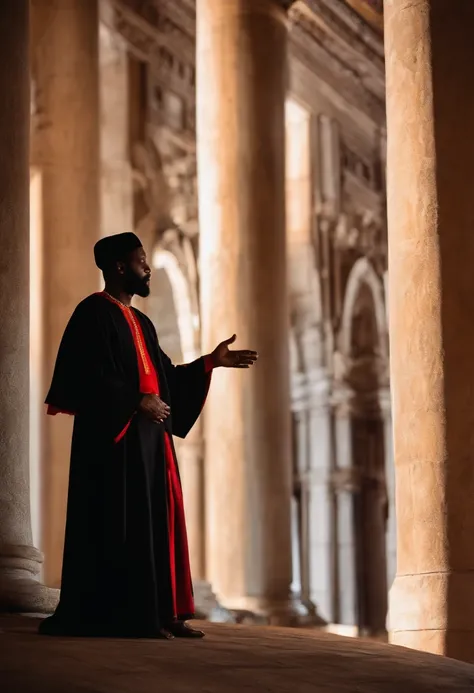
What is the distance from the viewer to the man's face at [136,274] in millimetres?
8586

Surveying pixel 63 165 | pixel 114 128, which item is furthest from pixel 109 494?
pixel 114 128

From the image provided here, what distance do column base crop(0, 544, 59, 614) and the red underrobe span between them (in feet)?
4.33

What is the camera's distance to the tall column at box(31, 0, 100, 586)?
14695 millimetres

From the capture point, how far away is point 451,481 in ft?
32.6

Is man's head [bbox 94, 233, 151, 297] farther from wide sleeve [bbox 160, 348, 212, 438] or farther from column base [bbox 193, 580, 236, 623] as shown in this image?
column base [bbox 193, 580, 236, 623]

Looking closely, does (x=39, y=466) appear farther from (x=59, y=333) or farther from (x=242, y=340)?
(x=242, y=340)

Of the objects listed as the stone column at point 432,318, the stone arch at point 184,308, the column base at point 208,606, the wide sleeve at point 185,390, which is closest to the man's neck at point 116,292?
the wide sleeve at point 185,390

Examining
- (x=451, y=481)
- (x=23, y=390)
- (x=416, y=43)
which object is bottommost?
(x=451, y=481)

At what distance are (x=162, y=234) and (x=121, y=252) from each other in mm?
11765

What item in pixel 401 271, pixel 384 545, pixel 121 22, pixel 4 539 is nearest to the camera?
pixel 4 539

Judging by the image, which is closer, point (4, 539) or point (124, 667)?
point (124, 667)

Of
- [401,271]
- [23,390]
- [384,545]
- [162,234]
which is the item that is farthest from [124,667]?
[384,545]

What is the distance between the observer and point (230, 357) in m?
8.65

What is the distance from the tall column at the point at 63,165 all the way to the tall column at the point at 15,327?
455 cm
